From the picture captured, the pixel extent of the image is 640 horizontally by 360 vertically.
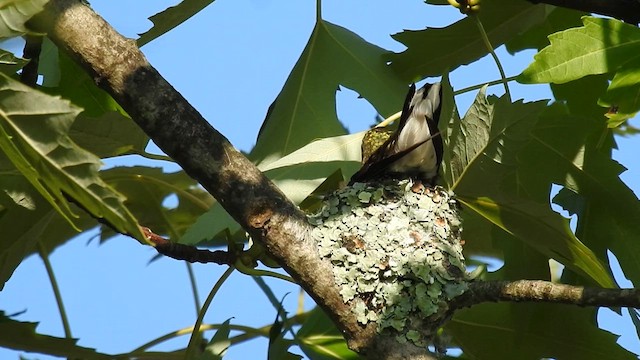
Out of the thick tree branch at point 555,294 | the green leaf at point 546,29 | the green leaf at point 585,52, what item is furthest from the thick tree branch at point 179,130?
the green leaf at point 546,29

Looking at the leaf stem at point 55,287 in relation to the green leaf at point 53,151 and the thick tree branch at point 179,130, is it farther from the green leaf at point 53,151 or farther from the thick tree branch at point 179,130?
the green leaf at point 53,151

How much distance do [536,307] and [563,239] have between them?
1.07ft

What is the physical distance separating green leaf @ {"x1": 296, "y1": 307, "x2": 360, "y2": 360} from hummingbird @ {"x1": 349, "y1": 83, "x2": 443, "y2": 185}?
0.43 meters

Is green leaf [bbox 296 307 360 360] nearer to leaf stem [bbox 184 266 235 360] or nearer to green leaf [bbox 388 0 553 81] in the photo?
leaf stem [bbox 184 266 235 360]

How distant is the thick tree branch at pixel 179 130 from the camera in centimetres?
180

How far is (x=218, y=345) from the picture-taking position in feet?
7.13

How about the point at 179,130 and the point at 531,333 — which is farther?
the point at 531,333

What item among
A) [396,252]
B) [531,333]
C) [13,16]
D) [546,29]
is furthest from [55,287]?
[546,29]

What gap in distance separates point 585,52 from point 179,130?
89 centimetres

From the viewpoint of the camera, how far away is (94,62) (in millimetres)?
1818

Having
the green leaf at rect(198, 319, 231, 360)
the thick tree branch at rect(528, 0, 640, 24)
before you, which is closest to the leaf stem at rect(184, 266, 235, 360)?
the green leaf at rect(198, 319, 231, 360)

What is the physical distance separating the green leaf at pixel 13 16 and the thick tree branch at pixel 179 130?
42cm

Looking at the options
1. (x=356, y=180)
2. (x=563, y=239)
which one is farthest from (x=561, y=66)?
(x=356, y=180)

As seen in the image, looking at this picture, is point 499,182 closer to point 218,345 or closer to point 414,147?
point 414,147
